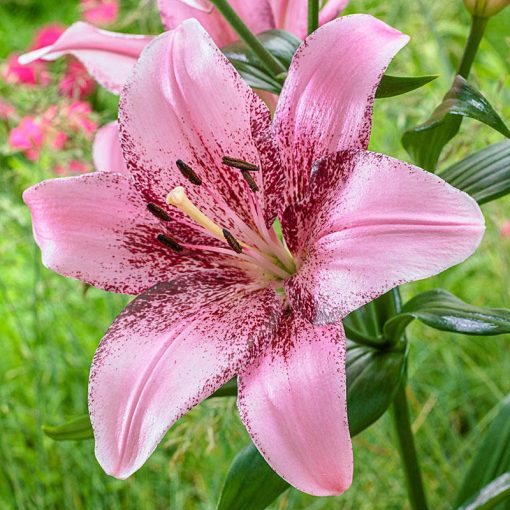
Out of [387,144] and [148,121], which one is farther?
[387,144]

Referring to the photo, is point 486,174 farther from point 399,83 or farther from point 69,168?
point 69,168

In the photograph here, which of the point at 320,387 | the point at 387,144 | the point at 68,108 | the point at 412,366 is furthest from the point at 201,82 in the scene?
the point at 387,144

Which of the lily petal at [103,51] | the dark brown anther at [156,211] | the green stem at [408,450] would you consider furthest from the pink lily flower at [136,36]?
the green stem at [408,450]

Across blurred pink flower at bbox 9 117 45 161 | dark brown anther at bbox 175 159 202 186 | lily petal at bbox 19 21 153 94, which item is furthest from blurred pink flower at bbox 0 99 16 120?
dark brown anther at bbox 175 159 202 186

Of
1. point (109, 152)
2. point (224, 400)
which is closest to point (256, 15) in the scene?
point (109, 152)

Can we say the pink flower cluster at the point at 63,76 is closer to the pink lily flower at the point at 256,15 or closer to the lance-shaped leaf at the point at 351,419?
the pink lily flower at the point at 256,15

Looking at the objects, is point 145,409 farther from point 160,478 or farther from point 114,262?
point 160,478

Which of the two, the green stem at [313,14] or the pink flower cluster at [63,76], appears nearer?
the green stem at [313,14]
